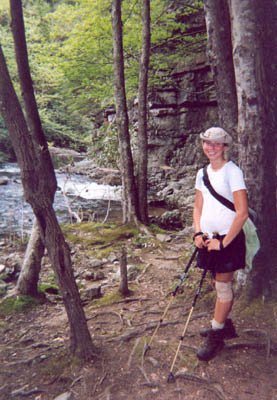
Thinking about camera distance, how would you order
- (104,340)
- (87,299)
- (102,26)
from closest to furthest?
(104,340) < (87,299) < (102,26)

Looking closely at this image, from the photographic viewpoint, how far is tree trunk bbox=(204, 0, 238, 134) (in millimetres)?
4348

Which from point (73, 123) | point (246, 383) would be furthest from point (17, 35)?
point (73, 123)

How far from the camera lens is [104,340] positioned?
13.4 ft

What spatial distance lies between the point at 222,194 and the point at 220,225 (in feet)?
0.92

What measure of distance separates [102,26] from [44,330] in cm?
905

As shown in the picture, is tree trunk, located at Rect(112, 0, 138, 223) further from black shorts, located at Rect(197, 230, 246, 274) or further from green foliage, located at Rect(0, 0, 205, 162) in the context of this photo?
black shorts, located at Rect(197, 230, 246, 274)

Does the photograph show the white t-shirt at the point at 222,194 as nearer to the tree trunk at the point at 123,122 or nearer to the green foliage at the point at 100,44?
the tree trunk at the point at 123,122

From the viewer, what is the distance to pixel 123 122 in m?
9.68

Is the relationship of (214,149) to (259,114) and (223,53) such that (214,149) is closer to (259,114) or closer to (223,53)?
(259,114)

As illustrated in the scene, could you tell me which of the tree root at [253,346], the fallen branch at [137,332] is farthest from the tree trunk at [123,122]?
the tree root at [253,346]

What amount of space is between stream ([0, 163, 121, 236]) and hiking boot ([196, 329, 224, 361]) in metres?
7.59

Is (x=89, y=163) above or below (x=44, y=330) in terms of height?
above

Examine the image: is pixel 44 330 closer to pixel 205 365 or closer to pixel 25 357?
pixel 25 357

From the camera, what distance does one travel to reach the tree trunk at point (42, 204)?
3285 mm
